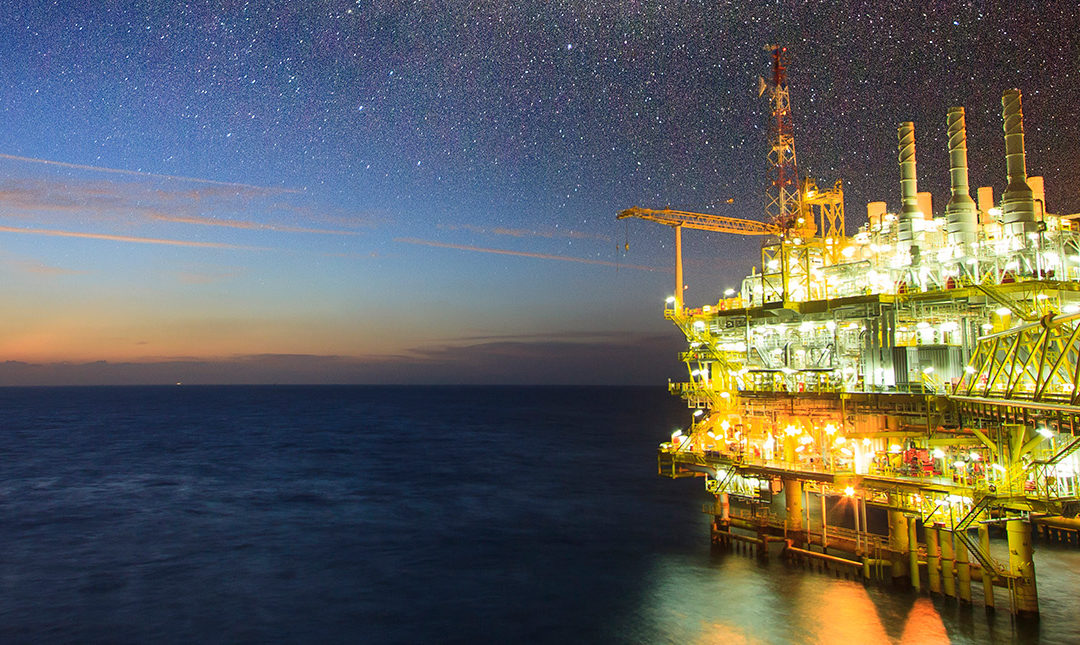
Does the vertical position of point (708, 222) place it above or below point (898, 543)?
above

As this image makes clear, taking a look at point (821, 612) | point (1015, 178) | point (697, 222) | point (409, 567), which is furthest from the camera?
point (697, 222)

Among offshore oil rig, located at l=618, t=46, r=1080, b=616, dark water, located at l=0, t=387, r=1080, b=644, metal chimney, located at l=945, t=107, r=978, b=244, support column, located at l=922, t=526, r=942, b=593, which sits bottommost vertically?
dark water, located at l=0, t=387, r=1080, b=644

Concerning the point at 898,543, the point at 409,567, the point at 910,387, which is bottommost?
the point at 409,567

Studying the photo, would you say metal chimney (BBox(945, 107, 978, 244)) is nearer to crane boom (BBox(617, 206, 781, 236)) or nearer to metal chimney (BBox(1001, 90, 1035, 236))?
metal chimney (BBox(1001, 90, 1035, 236))

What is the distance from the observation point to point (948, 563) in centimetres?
3797

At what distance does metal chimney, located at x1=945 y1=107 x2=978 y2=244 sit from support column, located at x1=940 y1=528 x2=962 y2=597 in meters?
18.2

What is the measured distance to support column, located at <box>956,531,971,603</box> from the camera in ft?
120

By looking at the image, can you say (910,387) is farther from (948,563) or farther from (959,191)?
(959,191)

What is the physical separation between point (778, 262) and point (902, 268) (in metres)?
10.4

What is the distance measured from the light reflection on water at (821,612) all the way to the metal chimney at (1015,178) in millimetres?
20366

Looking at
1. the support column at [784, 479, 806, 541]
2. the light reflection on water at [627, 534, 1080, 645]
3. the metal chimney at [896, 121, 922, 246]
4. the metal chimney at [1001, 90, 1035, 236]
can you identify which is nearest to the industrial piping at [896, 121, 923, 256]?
the metal chimney at [896, 121, 922, 246]

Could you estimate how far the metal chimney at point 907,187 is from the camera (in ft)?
158

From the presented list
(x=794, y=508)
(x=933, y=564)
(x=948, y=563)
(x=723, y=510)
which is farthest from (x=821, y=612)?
(x=723, y=510)

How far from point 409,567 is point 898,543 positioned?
102ft
